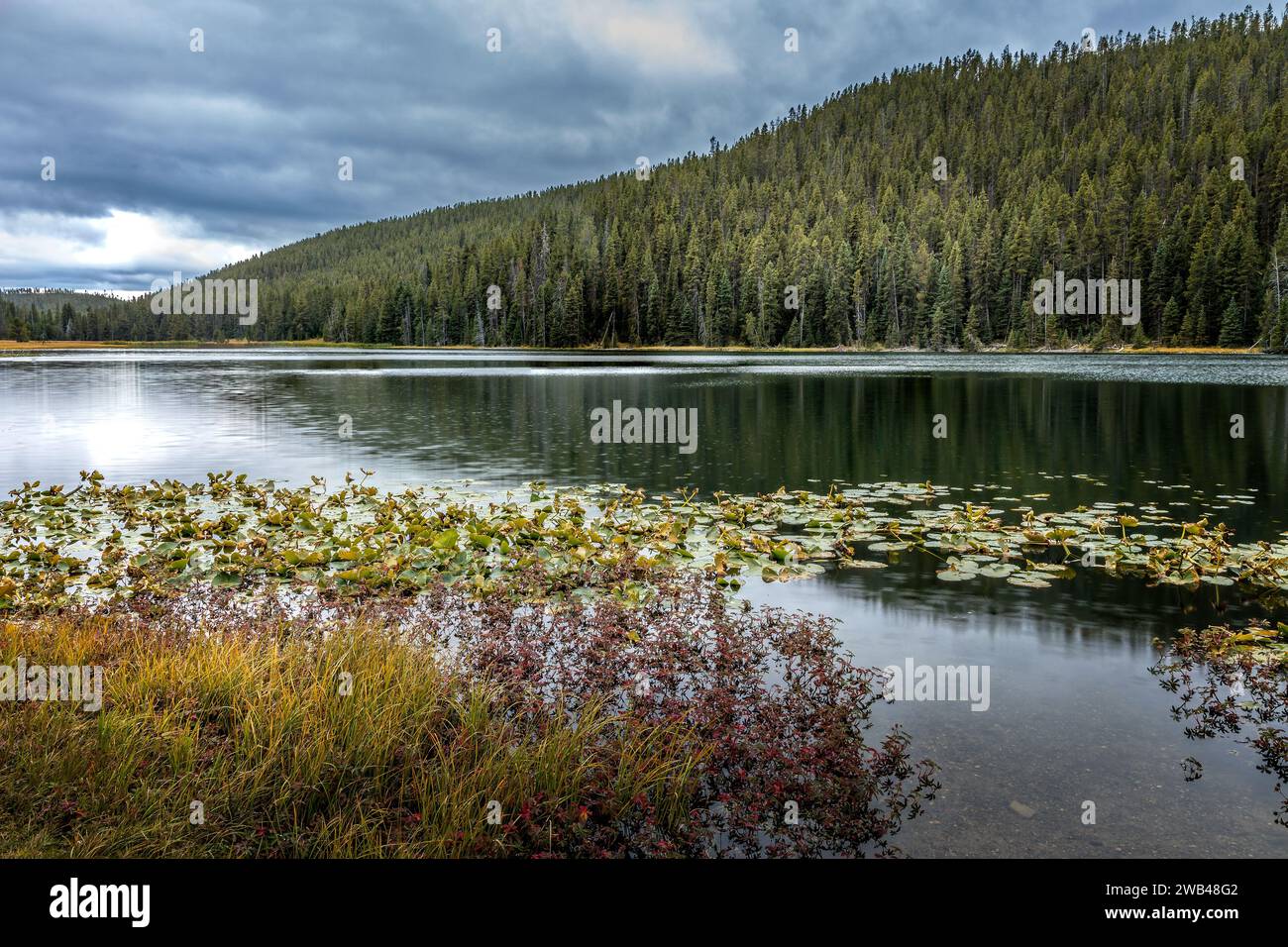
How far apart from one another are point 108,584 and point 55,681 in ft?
14.9

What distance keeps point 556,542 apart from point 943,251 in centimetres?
13752

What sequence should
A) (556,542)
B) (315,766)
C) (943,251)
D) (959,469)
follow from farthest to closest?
(943,251) → (959,469) → (556,542) → (315,766)

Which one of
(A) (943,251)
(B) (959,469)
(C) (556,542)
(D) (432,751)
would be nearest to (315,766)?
(D) (432,751)

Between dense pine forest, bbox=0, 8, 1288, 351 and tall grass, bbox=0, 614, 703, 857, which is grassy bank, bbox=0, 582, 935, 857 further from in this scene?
dense pine forest, bbox=0, 8, 1288, 351

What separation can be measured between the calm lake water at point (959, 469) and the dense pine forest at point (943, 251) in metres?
63.0

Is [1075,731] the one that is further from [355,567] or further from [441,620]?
[355,567]

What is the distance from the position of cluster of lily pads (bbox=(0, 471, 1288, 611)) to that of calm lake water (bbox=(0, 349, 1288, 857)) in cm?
85

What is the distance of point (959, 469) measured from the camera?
20812 mm

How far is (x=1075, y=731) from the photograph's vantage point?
695 cm

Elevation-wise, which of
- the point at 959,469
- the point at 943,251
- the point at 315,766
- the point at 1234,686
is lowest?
the point at 1234,686

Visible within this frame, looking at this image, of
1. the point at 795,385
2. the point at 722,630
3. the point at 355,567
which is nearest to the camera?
the point at 722,630

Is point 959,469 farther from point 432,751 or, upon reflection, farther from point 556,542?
point 432,751

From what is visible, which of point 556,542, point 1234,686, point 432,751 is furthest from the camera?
point 556,542

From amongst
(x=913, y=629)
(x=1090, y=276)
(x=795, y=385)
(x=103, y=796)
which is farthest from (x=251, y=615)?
(x=1090, y=276)
